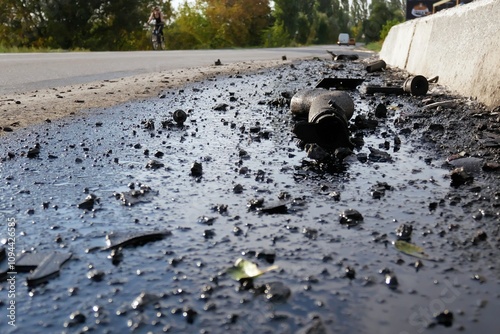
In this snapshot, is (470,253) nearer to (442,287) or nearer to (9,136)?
(442,287)

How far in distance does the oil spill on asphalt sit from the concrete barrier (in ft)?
3.78

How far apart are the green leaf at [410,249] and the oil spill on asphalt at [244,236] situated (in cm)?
2

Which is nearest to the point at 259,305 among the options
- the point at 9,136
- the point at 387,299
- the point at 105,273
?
the point at 387,299

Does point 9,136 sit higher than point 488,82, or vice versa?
point 488,82

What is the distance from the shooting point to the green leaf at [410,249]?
5.70ft

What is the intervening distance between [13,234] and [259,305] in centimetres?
106

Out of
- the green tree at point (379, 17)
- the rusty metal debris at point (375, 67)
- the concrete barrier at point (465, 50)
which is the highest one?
the green tree at point (379, 17)

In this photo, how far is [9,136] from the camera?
368cm

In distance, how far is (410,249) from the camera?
178cm

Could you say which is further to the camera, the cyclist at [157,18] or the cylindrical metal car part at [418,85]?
the cyclist at [157,18]

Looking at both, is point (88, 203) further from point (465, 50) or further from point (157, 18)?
point (157, 18)

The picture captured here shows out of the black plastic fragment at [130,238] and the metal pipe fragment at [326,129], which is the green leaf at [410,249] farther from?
the metal pipe fragment at [326,129]

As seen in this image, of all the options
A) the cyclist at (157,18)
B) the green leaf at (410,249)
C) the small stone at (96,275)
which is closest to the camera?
the small stone at (96,275)

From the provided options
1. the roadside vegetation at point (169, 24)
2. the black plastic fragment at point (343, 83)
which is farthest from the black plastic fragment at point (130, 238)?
the roadside vegetation at point (169, 24)
